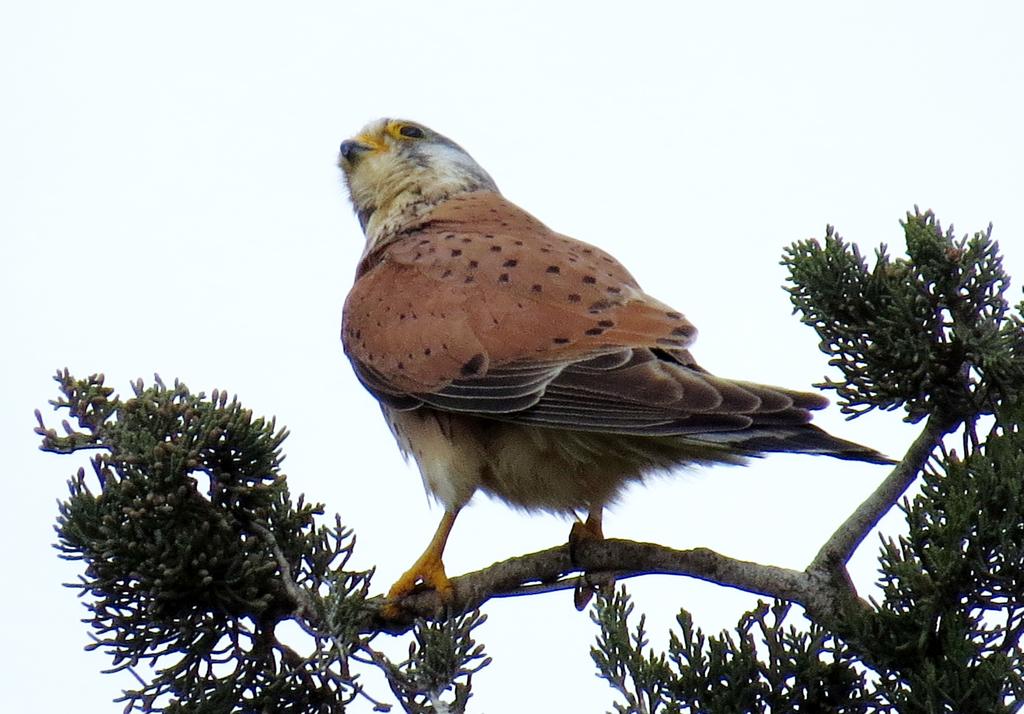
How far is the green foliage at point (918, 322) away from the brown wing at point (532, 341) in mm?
167

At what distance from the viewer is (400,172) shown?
542 cm

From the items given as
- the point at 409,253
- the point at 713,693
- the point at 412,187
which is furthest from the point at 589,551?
the point at 412,187

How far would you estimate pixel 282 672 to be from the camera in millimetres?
2742

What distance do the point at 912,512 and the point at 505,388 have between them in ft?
4.34

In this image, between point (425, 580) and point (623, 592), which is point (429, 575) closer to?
point (425, 580)

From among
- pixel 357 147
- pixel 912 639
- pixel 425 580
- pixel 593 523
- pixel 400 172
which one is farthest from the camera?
pixel 357 147

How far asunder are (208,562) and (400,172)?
294cm

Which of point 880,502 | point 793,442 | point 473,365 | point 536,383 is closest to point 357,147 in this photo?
point 473,365

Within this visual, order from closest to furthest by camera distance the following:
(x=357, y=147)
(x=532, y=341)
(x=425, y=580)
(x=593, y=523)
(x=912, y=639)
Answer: (x=912, y=639) < (x=425, y=580) < (x=532, y=341) < (x=593, y=523) < (x=357, y=147)

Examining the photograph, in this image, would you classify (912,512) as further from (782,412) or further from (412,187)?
(412,187)

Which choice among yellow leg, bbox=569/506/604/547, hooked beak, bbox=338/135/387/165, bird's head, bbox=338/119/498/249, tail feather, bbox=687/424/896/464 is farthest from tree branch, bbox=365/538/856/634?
hooked beak, bbox=338/135/387/165

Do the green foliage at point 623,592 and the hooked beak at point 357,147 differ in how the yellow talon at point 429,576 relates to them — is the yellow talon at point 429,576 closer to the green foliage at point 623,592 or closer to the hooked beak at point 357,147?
the green foliage at point 623,592

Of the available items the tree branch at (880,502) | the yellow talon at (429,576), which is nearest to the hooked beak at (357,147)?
the yellow talon at (429,576)

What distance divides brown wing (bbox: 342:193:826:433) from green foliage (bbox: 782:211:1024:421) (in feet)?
0.55
